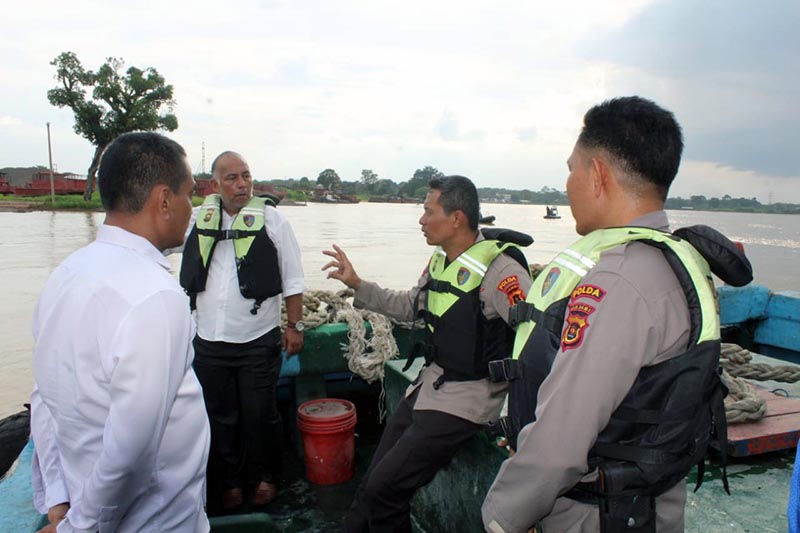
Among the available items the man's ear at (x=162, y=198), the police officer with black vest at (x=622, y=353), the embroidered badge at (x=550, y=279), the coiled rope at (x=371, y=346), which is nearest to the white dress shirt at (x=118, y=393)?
the man's ear at (x=162, y=198)

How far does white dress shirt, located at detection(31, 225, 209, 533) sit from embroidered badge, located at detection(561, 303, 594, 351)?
0.96 meters

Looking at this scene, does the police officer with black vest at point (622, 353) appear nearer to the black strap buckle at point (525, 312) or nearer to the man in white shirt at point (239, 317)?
the black strap buckle at point (525, 312)

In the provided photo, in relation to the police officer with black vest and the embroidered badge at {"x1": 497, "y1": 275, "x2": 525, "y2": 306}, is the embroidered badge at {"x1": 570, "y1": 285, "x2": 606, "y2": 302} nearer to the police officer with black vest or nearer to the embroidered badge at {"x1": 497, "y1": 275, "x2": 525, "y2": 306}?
the police officer with black vest

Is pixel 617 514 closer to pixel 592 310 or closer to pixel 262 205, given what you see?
pixel 592 310

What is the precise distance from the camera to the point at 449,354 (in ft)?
8.58

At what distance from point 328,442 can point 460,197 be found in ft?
6.16

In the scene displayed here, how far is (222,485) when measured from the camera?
11.5 ft

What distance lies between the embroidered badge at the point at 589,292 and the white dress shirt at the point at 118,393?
994 millimetres

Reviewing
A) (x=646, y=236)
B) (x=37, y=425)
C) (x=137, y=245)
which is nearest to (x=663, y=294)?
(x=646, y=236)

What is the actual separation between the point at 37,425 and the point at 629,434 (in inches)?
64.6

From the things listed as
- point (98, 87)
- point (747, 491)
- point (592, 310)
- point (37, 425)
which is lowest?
point (747, 491)

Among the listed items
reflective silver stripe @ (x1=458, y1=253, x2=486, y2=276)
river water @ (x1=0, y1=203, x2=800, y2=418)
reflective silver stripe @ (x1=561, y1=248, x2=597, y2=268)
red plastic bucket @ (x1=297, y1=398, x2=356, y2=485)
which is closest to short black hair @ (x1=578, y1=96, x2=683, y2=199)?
reflective silver stripe @ (x1=561, y1=248, x2=597, y2=268)

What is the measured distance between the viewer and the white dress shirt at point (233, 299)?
3.35 m

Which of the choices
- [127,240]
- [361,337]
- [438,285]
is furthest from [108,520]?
[361,337]
